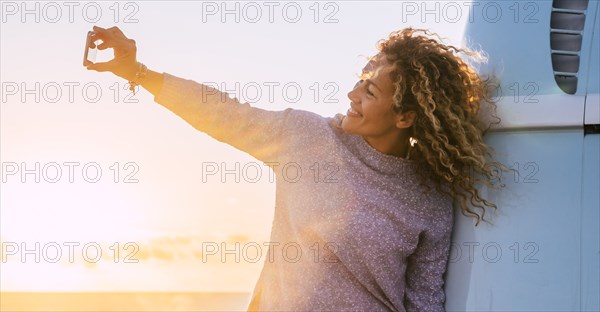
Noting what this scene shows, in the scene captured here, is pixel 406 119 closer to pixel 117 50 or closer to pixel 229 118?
pixel 229 118

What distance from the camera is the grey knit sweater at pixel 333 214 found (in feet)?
9.73

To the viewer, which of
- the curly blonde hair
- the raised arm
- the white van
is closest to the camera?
the white van

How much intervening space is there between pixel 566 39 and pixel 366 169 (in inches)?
29.0

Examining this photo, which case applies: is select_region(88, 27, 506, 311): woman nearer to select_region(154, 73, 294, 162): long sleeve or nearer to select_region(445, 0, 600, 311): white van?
select_region(154, 73, 294, 162): long sleeve

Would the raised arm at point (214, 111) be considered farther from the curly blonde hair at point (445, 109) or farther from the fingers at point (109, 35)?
the curly blonde hair at point (445, 109)

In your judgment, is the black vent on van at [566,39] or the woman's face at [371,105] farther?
the woman's face at [371,105]

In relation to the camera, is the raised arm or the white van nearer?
the white van

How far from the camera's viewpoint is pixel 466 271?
280 cm

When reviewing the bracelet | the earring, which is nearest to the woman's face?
the earring

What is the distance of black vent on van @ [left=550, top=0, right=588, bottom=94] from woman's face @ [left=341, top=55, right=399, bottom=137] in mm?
522

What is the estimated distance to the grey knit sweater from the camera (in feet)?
9.73

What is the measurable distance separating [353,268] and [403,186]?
0.30 metres

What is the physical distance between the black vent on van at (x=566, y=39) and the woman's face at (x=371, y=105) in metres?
0.52

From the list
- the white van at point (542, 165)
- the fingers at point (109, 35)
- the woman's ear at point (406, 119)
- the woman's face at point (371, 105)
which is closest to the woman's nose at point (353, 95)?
the woman's face at point (371, 105)
